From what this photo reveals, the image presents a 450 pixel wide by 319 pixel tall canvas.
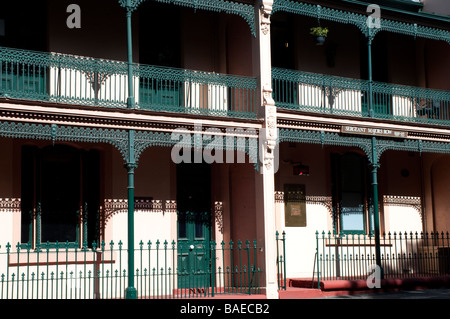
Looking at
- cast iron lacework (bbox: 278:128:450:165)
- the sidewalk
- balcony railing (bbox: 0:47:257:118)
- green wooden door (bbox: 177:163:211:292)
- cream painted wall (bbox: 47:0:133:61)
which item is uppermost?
cream painted wall (bbox: 47:0:133:61)

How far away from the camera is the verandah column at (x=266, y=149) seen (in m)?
14.9

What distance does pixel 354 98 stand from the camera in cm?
1723

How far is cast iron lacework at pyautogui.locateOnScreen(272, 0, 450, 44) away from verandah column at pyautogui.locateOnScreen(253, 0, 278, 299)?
568 millimetres

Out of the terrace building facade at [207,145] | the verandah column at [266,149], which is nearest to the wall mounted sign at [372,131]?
the terrace building facade at [207,145]

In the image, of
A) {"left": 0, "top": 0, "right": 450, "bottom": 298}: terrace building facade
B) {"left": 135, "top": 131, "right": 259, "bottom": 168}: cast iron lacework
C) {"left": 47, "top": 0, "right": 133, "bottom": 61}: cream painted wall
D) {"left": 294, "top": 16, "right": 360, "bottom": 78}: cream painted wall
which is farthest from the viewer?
{"left": 294, "top": 16, "right": 360, "bottom": 78}: cream painted wall

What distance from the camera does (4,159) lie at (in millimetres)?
14477

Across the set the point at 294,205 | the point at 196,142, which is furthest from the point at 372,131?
the point at 196,142

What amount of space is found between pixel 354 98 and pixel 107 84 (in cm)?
607

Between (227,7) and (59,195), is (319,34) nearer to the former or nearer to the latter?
(227,7)

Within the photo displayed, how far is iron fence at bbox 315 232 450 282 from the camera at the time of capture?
16906mm

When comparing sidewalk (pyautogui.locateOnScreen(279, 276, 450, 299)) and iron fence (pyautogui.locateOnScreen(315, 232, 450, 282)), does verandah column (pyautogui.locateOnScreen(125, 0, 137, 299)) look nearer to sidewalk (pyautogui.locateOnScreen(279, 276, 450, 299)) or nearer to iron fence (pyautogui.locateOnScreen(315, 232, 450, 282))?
sidewalk (pyautogui.locateOnScreen(279, 276, 450, 299))

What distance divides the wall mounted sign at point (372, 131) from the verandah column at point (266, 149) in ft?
6.44

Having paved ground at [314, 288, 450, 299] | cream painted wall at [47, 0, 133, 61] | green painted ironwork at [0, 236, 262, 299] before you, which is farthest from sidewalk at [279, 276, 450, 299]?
cream painted wall at [47, 0, 133, 61]
